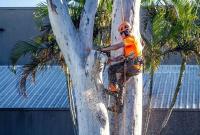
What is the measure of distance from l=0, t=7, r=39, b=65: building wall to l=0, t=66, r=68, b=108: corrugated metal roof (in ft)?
3.79

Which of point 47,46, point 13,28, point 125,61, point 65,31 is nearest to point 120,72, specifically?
point 125,61

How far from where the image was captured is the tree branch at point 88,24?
11.9 meters

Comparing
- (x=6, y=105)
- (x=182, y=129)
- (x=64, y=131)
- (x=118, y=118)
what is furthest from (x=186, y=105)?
(x=118, y=118)

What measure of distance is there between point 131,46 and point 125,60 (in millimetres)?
383

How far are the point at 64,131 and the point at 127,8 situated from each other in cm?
880

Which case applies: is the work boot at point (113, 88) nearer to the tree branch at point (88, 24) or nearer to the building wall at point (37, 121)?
the tree branch at point (88, 24)

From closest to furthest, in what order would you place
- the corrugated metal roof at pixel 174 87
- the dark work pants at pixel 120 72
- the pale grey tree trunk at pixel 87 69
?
the pale grey tree trunk at pixel 87 69, the dark work pants at pixel 120 72, the corrugated metal roof at pixel 174 87

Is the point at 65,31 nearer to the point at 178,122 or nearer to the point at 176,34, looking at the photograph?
the point at 176,34

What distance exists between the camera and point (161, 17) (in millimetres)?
15859

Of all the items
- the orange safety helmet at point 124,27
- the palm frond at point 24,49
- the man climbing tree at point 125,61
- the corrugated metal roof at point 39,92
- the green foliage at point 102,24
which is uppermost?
the green foliage at point 102,24

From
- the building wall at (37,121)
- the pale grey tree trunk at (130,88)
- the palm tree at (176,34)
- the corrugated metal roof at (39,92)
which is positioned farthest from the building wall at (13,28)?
the pale grey tree trunk at (130,88)

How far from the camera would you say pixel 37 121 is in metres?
20.5

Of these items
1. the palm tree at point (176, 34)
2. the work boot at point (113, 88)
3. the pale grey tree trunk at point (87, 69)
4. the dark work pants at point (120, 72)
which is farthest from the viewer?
the palm tree at point (176, 34)

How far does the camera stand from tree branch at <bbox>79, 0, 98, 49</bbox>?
39.1 feet
